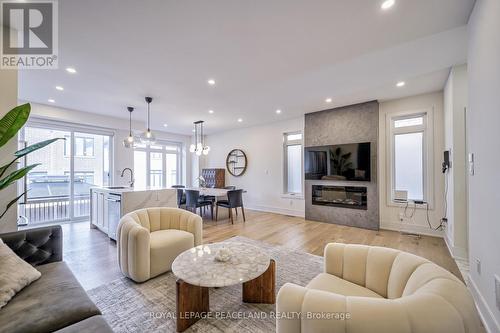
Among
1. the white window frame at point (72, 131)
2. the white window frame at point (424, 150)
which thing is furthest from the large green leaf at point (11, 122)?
the white window frame at point (424, 150)

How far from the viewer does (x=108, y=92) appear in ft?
13.3

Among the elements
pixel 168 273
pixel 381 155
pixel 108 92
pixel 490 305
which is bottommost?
pixel 168 273

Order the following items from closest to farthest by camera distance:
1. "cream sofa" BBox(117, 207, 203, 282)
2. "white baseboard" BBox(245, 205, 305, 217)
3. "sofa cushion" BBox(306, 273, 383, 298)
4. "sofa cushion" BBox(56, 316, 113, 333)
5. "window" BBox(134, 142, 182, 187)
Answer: "sofa cushion" BBox(56, 316, 113, 333), "sofa cushion" BBox(306, 273, 383, 298), "cream sofa" BBox(117, 207, 203, 282), "white baseboard" BBox(245, 205, 305, 217), "window" BBox(134, 142, 182, 187)

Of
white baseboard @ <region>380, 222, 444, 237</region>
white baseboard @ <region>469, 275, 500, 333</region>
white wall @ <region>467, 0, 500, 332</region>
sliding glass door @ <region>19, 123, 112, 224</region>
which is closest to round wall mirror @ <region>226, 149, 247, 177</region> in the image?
sliding glass door @ <region>19, 123, 112, 224</region>

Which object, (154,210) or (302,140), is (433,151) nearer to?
(302,140)

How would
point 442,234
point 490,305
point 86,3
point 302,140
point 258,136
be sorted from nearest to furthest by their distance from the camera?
point 490,305, point 86,3, point 442,234, point 302,140, point 258,136

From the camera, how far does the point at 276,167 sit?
6406 mm

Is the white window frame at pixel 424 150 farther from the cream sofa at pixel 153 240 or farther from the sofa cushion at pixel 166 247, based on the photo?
the sofa cushion at pixel 166 247

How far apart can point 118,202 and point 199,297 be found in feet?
8.91

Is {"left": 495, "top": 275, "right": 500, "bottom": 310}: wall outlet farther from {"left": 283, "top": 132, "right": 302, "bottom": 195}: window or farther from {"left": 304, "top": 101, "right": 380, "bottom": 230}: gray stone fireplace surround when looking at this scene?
{"left": 283, "top": 132, "right": 302, "bottom": 195}: window

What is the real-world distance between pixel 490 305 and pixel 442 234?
2.87 meters

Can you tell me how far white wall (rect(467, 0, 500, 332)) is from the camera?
5.00 feet

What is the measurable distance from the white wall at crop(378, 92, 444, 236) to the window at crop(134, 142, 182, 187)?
22.8 ft

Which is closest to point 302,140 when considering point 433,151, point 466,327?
point 433,151
